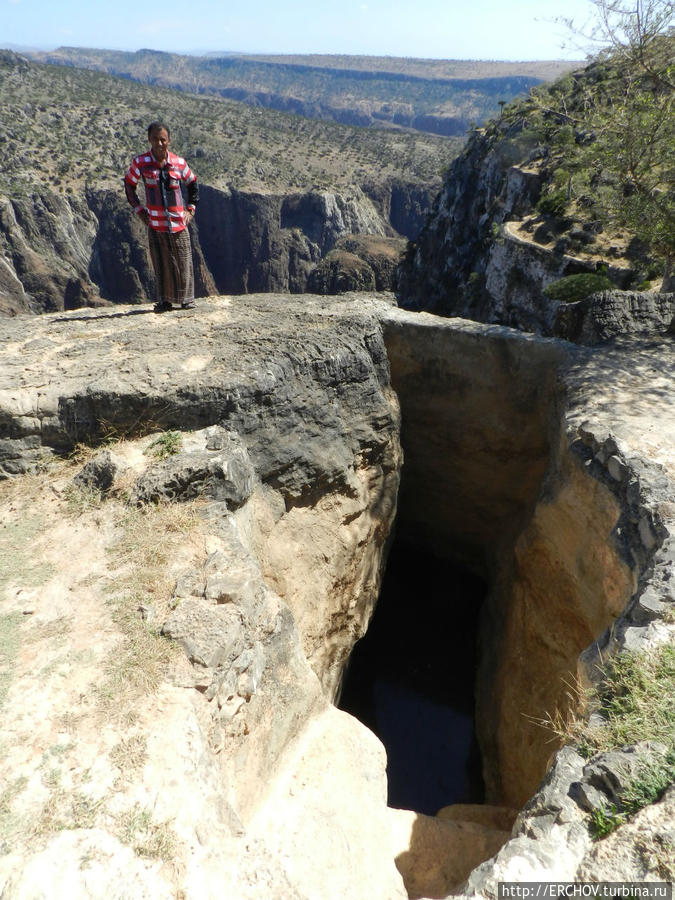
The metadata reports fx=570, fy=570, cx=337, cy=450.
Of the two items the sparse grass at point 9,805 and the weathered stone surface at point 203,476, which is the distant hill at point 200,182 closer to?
the weathered stone surface at point 203,476

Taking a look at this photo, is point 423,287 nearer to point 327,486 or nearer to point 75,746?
point 327,486

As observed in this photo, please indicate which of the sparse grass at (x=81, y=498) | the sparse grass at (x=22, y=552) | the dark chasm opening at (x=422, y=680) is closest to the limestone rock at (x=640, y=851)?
the sparse grass at (x=22, y=552)

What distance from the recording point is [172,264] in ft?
22.1

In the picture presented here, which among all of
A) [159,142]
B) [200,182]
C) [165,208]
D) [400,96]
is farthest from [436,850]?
[400,96]

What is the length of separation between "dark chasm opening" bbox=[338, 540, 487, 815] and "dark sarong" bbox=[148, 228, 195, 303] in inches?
226

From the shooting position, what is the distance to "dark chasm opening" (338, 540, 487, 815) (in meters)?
7.94

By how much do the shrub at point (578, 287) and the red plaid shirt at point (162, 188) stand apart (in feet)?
42.9

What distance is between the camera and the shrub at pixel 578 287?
54.0ft

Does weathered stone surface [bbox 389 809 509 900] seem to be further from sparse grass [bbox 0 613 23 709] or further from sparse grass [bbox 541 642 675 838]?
sparse grass [bbox 0 613 23 709]

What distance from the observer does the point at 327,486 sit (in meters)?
6.21

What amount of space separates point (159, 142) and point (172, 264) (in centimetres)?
130

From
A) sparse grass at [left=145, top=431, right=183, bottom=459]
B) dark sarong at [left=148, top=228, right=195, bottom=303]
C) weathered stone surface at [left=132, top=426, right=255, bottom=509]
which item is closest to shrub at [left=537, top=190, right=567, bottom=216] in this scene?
dark sarong at [left=148, top=228, right=195, bottom=303]

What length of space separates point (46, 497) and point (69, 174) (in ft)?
A: 146

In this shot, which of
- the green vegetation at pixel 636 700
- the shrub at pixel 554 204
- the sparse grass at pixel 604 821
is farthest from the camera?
the shrub at pixel 554 204
